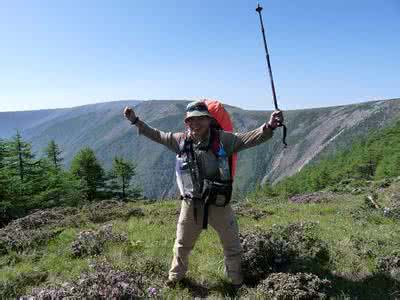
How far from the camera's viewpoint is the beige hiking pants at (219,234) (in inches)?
241

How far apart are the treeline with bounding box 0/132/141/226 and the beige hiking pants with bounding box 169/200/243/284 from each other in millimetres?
11475

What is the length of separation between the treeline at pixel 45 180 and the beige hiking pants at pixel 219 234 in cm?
1148

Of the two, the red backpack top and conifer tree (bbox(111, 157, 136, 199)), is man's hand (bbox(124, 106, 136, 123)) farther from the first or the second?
conifer tree (bbox(111, 157, 136, 199))

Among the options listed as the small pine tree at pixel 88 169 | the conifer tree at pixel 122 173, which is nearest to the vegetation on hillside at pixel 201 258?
the small pine tree at pixel 88 169

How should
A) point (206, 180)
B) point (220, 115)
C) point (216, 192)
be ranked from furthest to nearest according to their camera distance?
point (220, 115) < point (206, 180) < point (216, 192)

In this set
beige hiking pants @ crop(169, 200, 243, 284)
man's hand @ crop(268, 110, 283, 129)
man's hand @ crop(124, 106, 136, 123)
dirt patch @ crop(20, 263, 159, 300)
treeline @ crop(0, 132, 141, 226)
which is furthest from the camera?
treeline @ crop(0, 132, 141, 226)

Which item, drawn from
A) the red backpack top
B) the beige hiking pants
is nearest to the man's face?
the red backpack top

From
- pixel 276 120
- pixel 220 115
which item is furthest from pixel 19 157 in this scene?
pixel 276 120

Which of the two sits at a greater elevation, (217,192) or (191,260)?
(217,192)

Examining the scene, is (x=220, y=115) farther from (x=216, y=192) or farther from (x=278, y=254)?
(x=278, y=254)

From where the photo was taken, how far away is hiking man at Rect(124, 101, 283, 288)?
591cm

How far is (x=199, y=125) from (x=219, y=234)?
1642mm

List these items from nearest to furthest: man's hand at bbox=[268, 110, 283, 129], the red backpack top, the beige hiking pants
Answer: man's hand at bbox=[268, 110, 283, 129], the beige hiking pants, the red backpack top

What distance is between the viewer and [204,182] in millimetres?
5930
